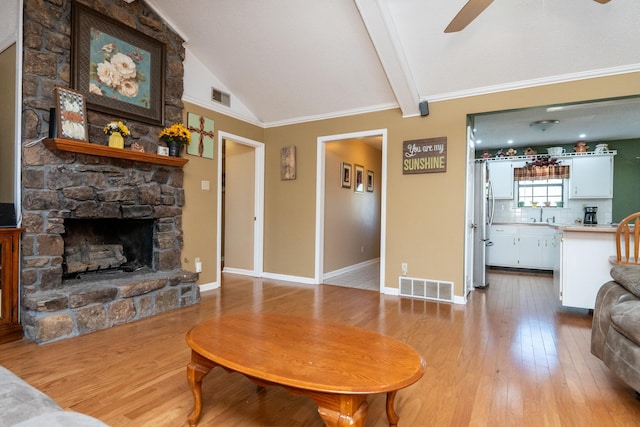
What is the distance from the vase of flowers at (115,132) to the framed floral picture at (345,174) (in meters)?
3.38

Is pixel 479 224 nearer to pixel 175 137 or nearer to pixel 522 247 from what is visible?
pixel 522 247

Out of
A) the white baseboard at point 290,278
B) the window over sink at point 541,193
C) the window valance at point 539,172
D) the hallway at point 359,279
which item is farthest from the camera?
the window over sink at point 541,193

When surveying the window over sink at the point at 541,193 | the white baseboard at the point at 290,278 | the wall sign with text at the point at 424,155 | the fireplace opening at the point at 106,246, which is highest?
the wall sign with text at the point at 424,155

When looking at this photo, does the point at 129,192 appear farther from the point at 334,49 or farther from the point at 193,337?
the point at 334,49

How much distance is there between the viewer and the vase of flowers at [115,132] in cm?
321

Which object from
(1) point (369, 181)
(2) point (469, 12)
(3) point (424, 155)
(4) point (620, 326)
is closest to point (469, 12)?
(2) point (469, 12)

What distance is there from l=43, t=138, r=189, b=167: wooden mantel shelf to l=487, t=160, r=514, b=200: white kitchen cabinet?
19.0 feet

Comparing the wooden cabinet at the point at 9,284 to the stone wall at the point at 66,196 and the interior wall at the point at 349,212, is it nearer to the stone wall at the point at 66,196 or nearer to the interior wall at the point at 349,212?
the stone wall at the point at 66,196

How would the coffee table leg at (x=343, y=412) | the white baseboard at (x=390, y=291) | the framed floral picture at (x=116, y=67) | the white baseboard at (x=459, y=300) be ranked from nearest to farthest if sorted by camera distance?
1. the coffee table leg at (x=343, y=412)
2. the framed floral picture at (x=116, y=67)
3. the white baseboard at (x=459, y=300)
4. the white baseboard at (x=390, y=291)

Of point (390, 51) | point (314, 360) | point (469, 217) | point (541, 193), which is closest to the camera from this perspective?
point (314, 360)

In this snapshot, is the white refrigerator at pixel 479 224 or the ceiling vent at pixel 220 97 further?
the white refrigerator at pixel 479 224

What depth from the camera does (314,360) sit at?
1.43 m

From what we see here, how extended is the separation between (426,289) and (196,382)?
10.3ft

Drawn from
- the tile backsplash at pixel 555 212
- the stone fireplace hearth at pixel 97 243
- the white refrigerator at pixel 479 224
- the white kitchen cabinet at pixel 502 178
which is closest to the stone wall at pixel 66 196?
the stone fireplace hearth at pixel 97 243
